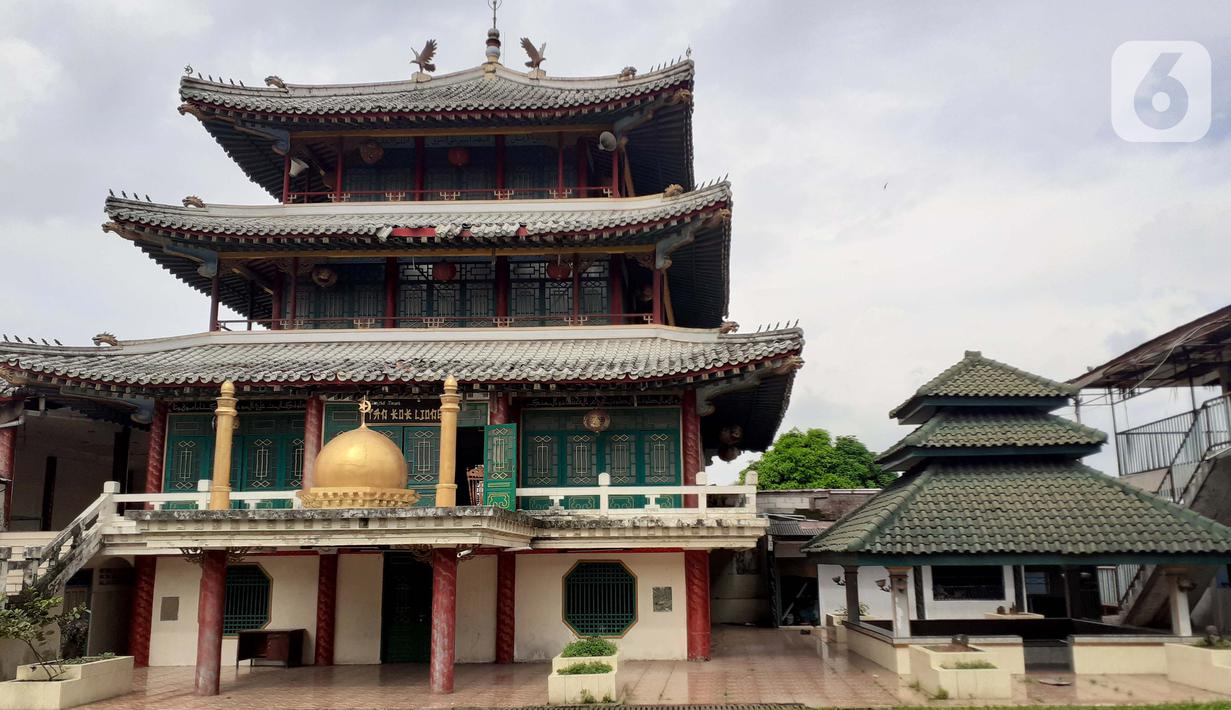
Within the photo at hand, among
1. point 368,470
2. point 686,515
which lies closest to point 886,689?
point 686,515

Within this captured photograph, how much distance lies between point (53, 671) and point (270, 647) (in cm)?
483

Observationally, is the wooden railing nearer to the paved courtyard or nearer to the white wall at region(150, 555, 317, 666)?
the white wall at region(150, 555, 317, 666)

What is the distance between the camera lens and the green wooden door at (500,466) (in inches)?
755

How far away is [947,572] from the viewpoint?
25.5 m

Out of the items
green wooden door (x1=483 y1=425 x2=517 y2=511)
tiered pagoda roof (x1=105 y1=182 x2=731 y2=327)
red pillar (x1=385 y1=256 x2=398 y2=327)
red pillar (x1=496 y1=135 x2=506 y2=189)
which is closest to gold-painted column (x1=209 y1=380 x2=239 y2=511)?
green wooden door (x1=483 y1=425 x2=517 y2=511)

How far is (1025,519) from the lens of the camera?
57.7 ft

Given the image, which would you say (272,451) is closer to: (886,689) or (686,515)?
(686,515)

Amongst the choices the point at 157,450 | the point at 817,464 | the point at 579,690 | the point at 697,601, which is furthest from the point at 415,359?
the point at 817,464

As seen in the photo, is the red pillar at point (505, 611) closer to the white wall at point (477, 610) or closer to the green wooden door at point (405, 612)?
the white wall at point (477, 610)

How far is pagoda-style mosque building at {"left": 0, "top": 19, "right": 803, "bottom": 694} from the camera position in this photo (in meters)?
17.7

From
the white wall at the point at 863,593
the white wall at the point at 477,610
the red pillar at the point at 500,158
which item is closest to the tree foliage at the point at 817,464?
the white wall at the point at 863,593

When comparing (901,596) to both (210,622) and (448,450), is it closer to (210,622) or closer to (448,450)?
(448,450)

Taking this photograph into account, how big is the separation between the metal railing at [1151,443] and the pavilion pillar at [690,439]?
11396 millimetres

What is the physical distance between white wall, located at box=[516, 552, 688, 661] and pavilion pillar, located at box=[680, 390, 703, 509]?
59.4 inches
